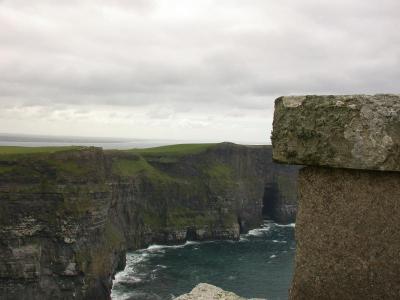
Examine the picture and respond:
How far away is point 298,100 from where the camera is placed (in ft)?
15.9

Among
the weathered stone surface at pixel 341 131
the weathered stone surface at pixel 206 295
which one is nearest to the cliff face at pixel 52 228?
the weathered stone surface at pixel 206 295

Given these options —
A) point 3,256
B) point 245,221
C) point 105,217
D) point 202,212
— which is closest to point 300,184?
point 3,256

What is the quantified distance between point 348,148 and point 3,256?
202 feet

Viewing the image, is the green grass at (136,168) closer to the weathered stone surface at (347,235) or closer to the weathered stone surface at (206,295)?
the weathered stone surface at (206,295)

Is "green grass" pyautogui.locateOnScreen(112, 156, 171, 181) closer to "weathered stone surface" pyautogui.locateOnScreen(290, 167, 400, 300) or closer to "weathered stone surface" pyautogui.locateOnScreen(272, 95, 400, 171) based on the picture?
"weathered stone surface" pyautogui.locateOnScreen(290, 167, 400, 300)

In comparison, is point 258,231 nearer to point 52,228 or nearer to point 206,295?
point 52,228

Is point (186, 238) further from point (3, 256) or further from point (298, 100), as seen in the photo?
point (298, 100)

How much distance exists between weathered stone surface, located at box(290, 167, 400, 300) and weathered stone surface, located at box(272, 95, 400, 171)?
0.77ft

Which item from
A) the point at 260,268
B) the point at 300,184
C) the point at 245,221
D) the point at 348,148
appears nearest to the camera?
the point at 348,148

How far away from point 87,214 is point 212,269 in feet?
87.8

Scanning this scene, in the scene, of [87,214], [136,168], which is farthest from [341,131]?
[136,168]

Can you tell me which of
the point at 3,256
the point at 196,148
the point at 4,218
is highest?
the point at 196,148

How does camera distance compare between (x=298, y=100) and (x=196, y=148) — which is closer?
(x=298, y=100)

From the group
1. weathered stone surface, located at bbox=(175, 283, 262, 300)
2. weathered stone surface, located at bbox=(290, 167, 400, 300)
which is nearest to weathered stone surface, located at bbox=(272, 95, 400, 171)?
weathered stone surface, located at bbox=(290, 167, 400, 300)
